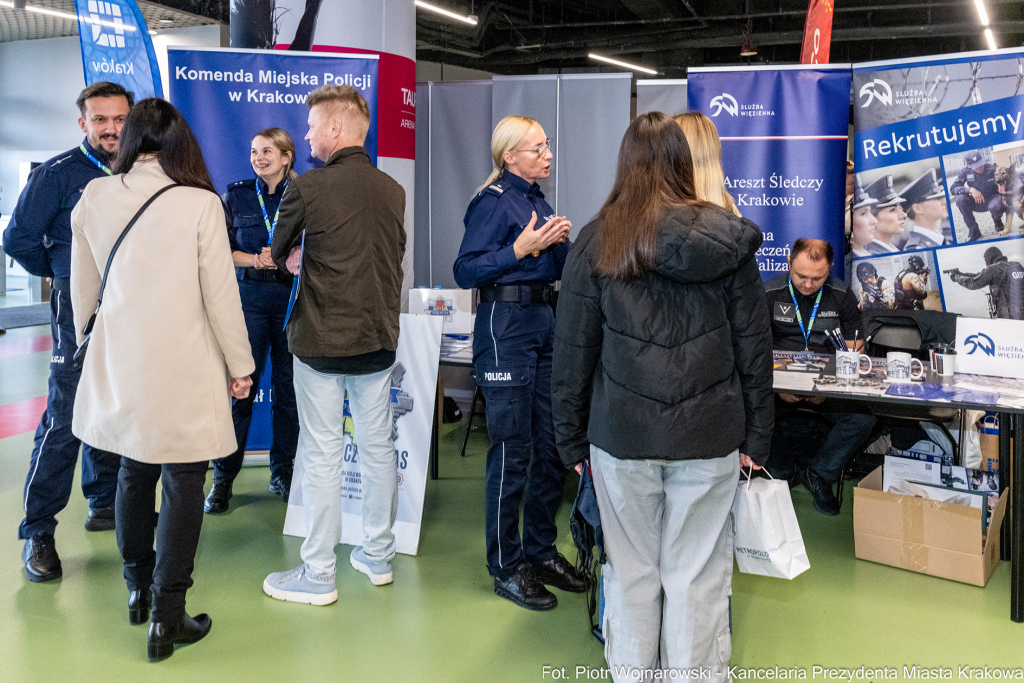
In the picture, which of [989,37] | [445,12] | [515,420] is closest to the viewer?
[515,420]

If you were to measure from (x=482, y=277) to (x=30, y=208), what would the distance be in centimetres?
164

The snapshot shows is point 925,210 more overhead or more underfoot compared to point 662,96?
more underfoot

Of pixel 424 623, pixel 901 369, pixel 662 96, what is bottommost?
pixel 424 623

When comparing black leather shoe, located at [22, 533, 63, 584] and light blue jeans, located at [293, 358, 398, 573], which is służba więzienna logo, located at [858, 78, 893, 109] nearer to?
light blue jeans, located at [293, 358, 398, 573]

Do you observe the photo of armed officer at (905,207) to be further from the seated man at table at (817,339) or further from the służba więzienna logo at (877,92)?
the seated man at table at (817,339)

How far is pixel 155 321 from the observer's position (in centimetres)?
223

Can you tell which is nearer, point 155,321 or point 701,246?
point 701,246

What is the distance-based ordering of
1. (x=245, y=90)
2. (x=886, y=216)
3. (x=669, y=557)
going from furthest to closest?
1. (x=886, y=216)
2. (x=245, y=90)
3. (x=669, y=557)

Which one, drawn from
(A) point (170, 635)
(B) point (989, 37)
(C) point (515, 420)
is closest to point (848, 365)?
(C) point (515, 420)

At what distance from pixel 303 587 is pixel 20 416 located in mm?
3562

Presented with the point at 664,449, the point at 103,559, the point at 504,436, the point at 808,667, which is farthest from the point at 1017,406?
the point at 103,559

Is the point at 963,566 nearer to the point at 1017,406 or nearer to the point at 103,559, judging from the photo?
the point at 1017,406

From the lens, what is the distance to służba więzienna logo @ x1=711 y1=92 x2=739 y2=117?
4.32 m

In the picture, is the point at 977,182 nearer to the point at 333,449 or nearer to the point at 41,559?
the point at 333,449
